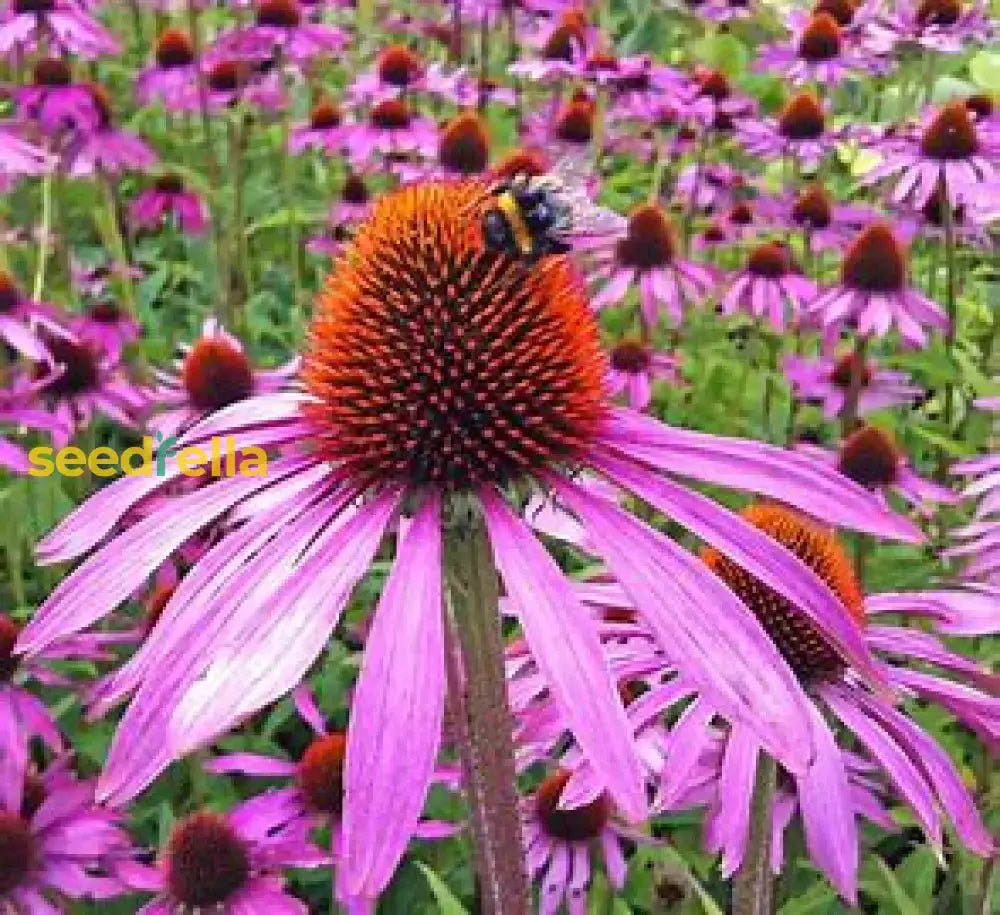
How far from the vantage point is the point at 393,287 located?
1021mm

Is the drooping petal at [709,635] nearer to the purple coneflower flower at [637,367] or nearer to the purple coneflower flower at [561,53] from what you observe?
the purple coneflower flower at [637,367]

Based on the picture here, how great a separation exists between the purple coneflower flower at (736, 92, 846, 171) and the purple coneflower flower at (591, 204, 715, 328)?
0.47 m

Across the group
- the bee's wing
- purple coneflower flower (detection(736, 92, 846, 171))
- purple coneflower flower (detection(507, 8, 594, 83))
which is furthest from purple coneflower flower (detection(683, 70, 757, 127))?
the bee's wing

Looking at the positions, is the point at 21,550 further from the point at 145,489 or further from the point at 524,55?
the point at 524,55

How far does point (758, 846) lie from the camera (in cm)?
106

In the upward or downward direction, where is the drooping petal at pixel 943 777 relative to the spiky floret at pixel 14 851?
upward

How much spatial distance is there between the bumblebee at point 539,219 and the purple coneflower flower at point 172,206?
224 cm

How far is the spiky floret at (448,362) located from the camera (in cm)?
97

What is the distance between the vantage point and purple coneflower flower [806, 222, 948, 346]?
99.0 inches

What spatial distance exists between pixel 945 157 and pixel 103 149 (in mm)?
1503

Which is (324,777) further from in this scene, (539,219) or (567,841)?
(539,219)

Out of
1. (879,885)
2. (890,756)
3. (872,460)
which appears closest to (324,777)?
(879,885)

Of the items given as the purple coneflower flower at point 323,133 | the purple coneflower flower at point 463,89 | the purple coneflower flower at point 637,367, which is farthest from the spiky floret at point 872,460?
the purple coneflower flower at point 463,89

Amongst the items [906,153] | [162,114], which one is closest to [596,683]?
[906,153]
